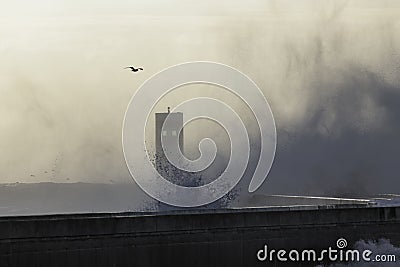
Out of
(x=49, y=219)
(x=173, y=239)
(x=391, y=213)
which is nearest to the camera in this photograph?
(x=49, y=219)

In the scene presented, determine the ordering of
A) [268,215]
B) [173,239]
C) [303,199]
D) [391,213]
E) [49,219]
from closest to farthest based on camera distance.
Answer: [49,219] < [173,239] < [268,215] < [391,213] < [303,199]

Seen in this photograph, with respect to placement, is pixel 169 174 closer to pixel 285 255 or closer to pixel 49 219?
pixel 285 255

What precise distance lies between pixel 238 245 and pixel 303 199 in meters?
10.1

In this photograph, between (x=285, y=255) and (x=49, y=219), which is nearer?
(x=49, y=219)

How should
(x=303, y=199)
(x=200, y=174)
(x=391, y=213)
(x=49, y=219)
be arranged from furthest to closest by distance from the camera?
1. (x=200, y=174)
2. (x=303, y=199)
3. (x=391, y=213)
4. (x=49, y=219)

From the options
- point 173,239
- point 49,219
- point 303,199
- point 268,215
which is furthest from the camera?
point 303,199

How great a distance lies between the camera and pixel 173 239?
23.8 meters

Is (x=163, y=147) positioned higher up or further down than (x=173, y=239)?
higher up

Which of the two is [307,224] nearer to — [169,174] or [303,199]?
[303,199]

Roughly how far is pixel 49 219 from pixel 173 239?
387 cm

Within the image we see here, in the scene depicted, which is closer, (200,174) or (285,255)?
(285,255)

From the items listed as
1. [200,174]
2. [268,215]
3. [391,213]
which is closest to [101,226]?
[268,215]

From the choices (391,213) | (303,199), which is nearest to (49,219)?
(391,213)

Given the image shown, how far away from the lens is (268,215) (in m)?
25.7
